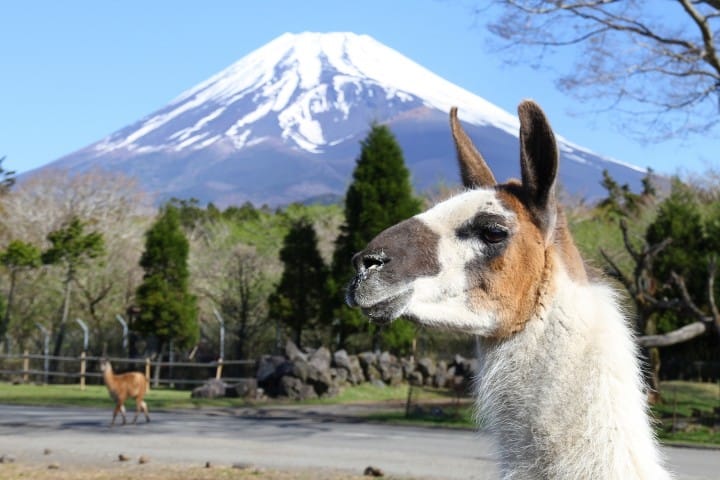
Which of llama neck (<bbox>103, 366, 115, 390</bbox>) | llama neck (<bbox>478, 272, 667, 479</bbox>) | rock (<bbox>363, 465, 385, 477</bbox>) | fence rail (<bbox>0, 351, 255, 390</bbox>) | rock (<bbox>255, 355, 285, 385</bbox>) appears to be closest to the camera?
llama neck (<bbox>478, 272, 667, 479</bbox>)

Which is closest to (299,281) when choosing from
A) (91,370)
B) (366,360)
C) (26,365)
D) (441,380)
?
(366,360)

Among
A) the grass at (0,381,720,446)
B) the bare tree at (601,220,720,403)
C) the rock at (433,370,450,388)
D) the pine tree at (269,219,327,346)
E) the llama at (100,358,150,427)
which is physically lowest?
the grass at (0,381,720,446)

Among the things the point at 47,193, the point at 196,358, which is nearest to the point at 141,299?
the point at 196,358

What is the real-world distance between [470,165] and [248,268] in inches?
1290

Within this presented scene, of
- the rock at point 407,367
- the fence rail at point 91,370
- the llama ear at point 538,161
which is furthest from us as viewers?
the fence rail at point 91,370

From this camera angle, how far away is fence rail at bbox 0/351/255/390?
30297mm

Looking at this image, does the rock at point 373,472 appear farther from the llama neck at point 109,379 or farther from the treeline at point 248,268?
the treeline at point 248,268

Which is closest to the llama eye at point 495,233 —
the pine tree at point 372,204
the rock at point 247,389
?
the rock at point 247,389

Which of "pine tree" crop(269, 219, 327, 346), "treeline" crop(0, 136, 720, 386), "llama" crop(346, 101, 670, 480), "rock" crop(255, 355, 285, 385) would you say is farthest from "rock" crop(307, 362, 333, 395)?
"llama" crop(346, 101, 670, 480)

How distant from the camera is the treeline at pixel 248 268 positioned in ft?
90.2

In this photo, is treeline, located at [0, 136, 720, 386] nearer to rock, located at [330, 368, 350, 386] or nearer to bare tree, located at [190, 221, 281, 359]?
A: bare tree, located at [190, 221, 281, 359]

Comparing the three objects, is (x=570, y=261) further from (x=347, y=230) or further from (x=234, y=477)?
(x=347, y=230)

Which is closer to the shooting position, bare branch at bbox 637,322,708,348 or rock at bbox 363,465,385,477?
rock at bbox 363,465,385,477

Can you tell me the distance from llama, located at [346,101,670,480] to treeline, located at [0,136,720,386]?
15952mm
